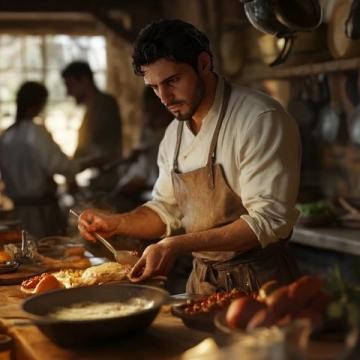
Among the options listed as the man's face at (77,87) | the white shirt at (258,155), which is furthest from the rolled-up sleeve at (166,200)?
the man's face at (77,87)

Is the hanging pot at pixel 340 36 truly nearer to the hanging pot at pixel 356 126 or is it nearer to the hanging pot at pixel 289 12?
the hanging pot at pixel 356 126

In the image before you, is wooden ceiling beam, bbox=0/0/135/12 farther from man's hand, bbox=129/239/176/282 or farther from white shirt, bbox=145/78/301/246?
man's hand, bbox=129/239/176/282

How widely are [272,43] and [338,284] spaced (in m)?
4.38

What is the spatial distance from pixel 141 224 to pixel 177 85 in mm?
707

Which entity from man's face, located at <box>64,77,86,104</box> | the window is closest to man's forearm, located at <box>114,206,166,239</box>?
man's face, located at <box>64,77,86,104</box>

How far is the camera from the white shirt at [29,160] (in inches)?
261

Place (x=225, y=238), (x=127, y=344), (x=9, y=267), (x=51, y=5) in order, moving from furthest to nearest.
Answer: (x=51, y=5), (x=9, y=267), (x=225, y=238), (x=127, y=344)

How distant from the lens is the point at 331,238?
17.1 feet

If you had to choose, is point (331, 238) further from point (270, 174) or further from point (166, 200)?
point (270, 174)

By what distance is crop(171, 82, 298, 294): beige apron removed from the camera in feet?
11.0

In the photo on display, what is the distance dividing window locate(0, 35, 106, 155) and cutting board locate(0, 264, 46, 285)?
686cm

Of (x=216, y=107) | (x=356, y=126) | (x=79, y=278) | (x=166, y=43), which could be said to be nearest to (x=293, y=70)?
(x=356, y=126)

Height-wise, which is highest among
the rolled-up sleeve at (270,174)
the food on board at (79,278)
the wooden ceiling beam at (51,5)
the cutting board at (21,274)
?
the wooden ceiling beam at (51,5)

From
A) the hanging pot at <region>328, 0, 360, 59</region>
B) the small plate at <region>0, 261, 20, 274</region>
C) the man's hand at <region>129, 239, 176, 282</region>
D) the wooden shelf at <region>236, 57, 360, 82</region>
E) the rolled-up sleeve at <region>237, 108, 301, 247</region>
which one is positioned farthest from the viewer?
the wooden shelf at <region>236, 57, 360, 82</region>
